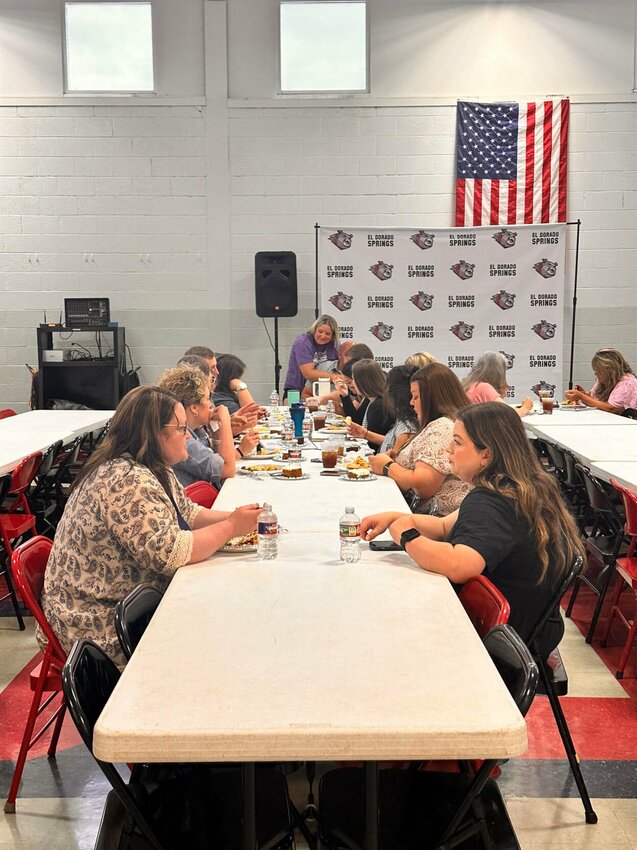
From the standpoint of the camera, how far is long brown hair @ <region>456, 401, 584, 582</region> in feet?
8.46

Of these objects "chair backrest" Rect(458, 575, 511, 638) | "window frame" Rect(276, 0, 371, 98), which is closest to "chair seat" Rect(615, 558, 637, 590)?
"chair backrest" Rect(458, 575, 511, 638)

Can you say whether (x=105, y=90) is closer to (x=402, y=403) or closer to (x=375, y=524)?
(x=402, y=403)

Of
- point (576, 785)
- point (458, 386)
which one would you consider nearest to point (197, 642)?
point (576, 785)

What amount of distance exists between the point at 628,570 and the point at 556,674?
110 cm

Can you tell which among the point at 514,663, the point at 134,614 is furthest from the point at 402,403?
the point at 514,663

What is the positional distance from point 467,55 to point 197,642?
337 inches

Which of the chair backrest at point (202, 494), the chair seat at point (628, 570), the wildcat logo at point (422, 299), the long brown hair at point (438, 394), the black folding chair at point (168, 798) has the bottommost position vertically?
the chair seat at point (628, 570)

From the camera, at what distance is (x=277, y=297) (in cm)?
912

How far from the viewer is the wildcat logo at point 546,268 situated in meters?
9.32

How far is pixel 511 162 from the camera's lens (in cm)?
929

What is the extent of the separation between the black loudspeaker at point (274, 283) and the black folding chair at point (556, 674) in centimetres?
664

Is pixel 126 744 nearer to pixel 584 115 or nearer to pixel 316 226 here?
pixel 316 226

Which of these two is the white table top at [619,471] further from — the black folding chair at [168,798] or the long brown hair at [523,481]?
the black folding chair at [168,798]

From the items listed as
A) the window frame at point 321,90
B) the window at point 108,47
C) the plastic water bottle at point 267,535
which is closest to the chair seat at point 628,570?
the plastic water bottle at point 267,535
